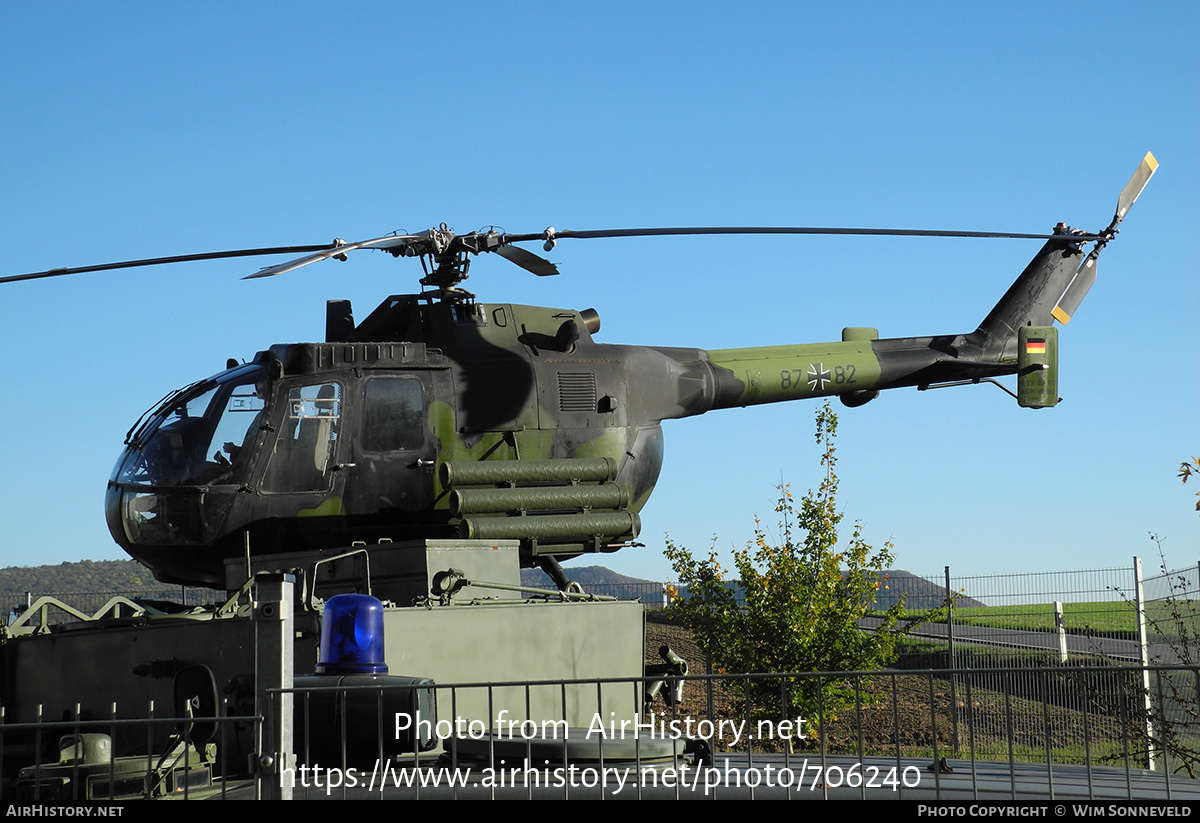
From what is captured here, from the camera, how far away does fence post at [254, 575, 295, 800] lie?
18.5ft

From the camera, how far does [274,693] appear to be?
5.67 metres

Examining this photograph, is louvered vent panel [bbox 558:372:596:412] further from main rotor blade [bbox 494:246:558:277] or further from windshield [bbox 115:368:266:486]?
windshield [bbox 115:368:266:486]

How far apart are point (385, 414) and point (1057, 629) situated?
10887 mm

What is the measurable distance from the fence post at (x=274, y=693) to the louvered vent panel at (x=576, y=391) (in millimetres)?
5355

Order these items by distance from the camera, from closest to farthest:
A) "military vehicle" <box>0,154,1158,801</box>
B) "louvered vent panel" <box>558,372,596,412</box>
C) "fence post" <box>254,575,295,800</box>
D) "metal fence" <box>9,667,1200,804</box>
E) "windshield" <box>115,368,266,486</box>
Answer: "fence post" <box>254,575,295,800</box>
"metal fence" <box>9,667,1200,804</box>
"military vehicle" <box>0,154,1158,801</box>
"windshield" <box>115,368,266,486</box>
"louvered vent panel" <box>558,372,596,412</box>

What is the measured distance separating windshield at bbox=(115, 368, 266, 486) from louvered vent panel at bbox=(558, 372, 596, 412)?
8.21ft

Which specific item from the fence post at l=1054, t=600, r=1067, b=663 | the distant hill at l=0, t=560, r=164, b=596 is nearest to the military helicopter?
the fence post at l=1054, t=600, r=1067, b=663

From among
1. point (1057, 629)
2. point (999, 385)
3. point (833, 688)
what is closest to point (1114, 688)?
point (1057, 629)

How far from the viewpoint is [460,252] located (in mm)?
11016

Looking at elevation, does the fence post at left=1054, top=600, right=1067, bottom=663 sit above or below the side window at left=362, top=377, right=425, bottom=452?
below

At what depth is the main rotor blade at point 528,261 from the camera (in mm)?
10445

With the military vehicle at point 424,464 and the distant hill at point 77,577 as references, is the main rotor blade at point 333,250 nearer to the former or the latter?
the military vehicle at point 424,464

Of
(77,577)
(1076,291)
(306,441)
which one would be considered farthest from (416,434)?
(77,577)

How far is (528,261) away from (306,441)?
2294 millimetres
